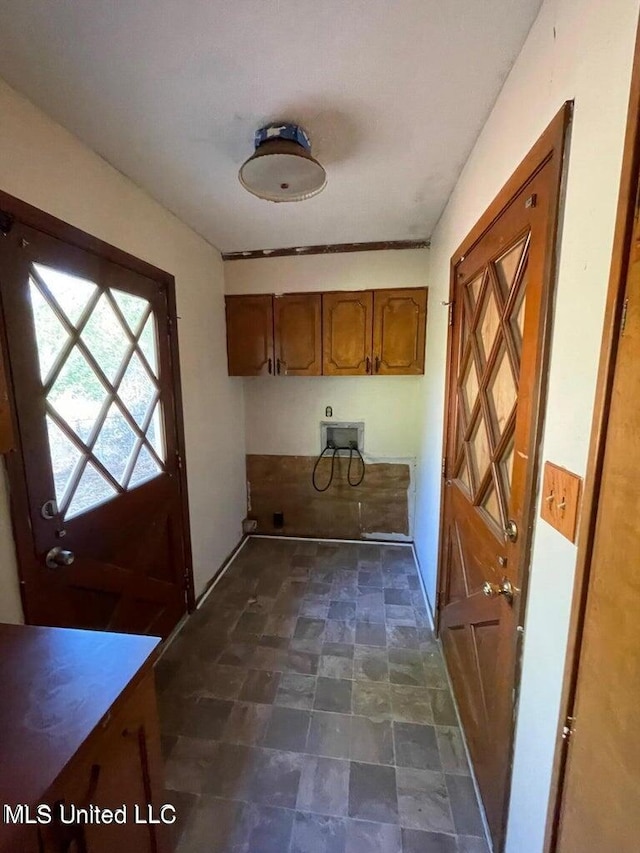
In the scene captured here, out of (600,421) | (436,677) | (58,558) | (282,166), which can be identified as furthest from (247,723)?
(282,166)

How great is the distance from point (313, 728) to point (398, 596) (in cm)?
111

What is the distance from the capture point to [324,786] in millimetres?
1358

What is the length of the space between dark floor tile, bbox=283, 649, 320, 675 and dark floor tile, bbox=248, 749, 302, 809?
41cm

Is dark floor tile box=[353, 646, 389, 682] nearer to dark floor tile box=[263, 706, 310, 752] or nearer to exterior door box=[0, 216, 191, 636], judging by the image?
dark floor tile box=[263, 706, 310, 752]

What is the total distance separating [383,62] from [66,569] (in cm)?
208

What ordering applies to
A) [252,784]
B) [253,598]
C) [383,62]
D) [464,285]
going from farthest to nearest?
1. [253,598]
2. [464,285]
3. [252,784]
4. [383,62]

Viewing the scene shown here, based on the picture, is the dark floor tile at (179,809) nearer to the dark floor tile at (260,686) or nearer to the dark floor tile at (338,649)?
the dark floor tile at (260,686)

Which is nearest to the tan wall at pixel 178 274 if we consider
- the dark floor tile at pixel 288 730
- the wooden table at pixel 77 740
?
the wooden table at pixel 77 740

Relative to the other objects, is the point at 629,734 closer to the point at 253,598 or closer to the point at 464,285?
the point at 464,285

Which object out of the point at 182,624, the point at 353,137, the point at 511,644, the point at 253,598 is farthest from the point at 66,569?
the point at 353,137

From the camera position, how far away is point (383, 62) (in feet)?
3.55

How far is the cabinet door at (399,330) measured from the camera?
2.69 metres

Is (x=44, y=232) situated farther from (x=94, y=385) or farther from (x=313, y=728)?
(x=313, y=728)

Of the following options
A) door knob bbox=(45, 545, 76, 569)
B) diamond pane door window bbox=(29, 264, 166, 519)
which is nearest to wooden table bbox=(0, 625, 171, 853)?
door knob bbox=(45, 545, 76, 569)
